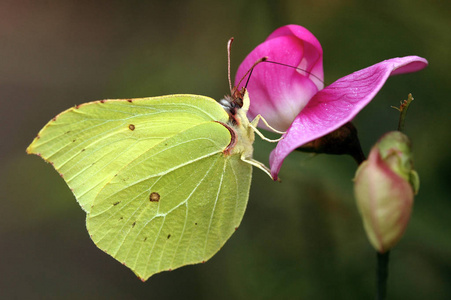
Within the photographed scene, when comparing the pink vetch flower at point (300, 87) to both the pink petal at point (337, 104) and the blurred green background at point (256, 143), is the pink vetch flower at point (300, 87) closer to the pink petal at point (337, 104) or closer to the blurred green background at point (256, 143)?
the pink petal at point (337, 104)

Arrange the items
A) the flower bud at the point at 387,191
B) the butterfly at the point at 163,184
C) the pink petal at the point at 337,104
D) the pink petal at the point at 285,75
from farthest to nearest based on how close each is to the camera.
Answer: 1. the butterfly at the point at 163,184
2. the pink petal at the point at 285,75
3. the pink petal at the point at 337,104
4. the flower bud at the point at 387,191

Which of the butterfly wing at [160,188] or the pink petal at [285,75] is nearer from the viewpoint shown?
the pink petal at [285,75]

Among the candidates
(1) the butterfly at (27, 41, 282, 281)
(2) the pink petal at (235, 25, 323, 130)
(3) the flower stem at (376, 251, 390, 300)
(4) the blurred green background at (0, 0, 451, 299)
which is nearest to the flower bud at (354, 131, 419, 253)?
(3) the flower stem at (376, 251, 390, 300)

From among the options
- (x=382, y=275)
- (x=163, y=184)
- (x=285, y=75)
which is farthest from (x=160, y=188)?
(x=382, y=275)

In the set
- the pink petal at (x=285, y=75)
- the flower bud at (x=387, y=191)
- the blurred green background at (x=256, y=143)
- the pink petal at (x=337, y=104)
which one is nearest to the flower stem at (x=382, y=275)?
the flower bud at (x=387, y=191)

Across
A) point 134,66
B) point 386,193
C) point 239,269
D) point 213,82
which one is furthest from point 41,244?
point 386,193
